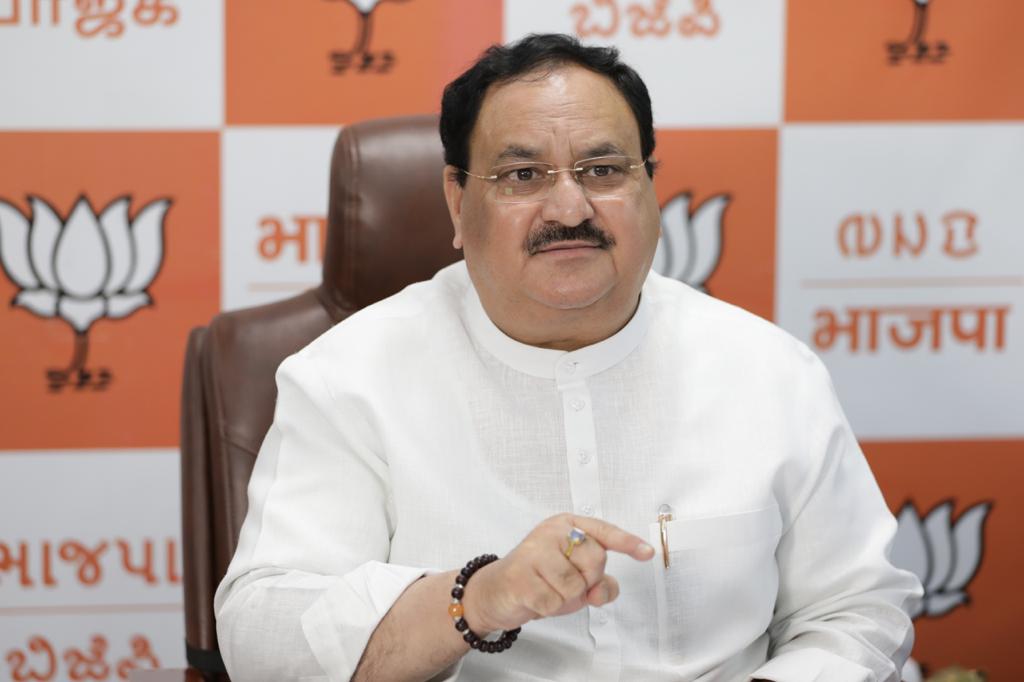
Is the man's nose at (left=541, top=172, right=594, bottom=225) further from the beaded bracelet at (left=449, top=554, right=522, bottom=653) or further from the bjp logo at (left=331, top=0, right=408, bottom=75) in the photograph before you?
the bjp logo at (left=331, top=0, right=408, bottom=75)

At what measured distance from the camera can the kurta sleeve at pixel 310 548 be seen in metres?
1.56

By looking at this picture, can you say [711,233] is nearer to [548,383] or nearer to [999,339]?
[999,339]

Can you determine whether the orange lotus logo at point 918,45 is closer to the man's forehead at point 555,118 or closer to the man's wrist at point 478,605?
the man's forehead at point 555,118

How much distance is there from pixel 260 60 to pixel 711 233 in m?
1.01

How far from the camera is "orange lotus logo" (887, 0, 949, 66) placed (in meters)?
2.74

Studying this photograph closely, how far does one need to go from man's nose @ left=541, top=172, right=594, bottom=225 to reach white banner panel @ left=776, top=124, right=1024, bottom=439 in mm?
1156

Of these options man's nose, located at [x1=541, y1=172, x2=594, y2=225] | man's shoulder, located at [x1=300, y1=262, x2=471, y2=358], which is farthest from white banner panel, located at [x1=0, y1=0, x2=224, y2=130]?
man's nose, located at [x1=541, y1=172, x2=594, y2=225]

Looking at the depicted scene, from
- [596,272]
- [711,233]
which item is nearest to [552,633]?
[596,272]

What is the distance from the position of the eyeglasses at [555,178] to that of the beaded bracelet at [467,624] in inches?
19.9

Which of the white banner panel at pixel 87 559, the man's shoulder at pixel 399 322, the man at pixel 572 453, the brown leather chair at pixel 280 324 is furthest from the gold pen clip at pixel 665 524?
the white banner panel at pixel 87 559

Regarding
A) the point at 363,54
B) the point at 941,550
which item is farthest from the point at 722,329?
the point at 941,550

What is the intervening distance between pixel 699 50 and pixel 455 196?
104 centimetres

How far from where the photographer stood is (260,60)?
2619 mm

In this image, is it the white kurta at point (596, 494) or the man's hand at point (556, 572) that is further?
the white kurta at point (596, 494)
